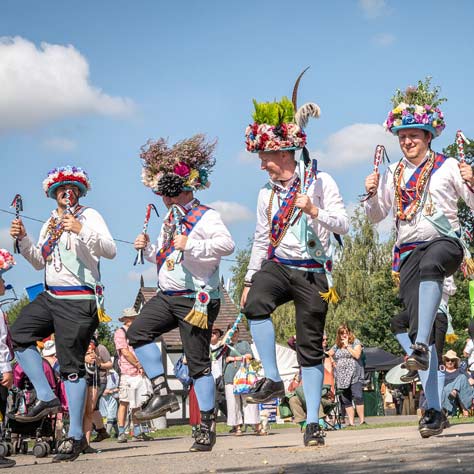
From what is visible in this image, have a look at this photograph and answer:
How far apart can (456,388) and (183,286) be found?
1161 cm

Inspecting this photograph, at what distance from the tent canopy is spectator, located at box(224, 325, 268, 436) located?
17.4m

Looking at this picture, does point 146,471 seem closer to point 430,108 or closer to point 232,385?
point 430,108

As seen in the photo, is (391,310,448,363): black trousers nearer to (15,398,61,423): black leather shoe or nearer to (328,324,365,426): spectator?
(15,398,61,423): black leather shoe

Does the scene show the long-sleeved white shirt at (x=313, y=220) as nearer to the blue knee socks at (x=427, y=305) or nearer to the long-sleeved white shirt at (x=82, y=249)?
the blue knee socks at (x=427, y=305)

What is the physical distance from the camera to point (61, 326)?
8.32m

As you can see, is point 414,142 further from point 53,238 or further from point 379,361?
point 379,361

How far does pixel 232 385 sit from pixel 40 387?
8116 millimetres

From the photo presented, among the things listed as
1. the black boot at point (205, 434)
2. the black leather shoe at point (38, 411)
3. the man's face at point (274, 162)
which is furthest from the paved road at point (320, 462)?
the man's face at point (274, 162)

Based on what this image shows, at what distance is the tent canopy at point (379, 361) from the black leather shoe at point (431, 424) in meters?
26.1

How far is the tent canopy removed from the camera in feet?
112

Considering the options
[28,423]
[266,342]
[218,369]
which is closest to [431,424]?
[266,342]

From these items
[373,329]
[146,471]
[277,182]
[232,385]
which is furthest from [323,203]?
[373,329]

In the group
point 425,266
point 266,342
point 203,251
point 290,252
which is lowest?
point 266,342

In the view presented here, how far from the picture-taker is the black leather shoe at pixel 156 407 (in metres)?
7.86
